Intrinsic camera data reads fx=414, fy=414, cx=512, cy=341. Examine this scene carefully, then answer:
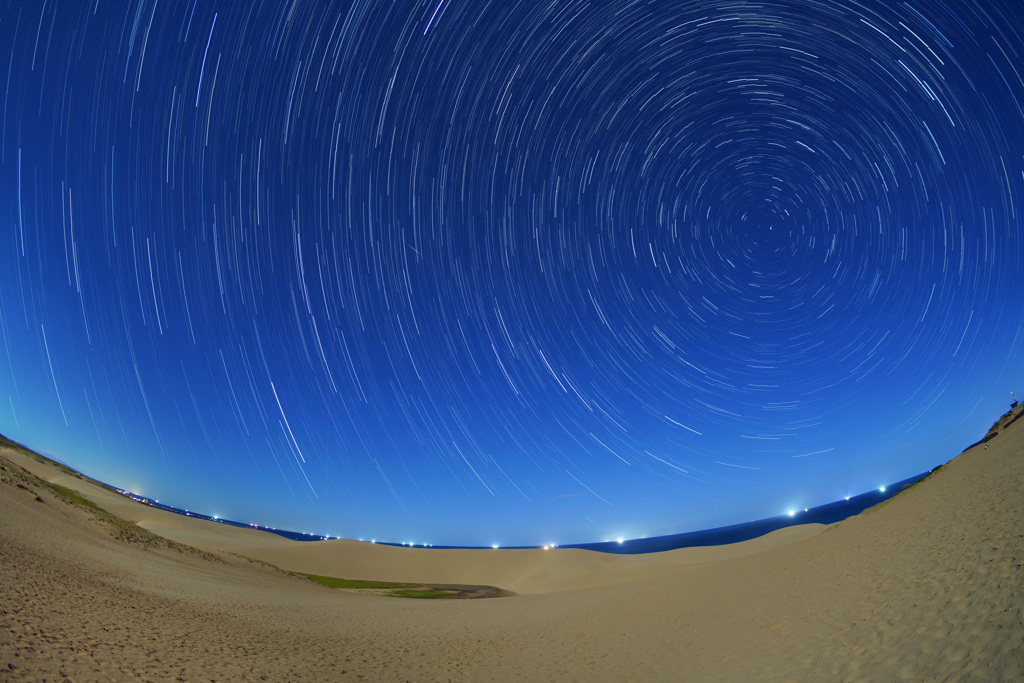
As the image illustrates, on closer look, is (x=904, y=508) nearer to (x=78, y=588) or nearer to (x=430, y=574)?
(x=78, y=588)

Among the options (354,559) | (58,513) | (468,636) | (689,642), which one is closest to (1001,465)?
(689,642)

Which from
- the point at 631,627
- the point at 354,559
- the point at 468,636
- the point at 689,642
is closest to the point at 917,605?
the point at 689,642

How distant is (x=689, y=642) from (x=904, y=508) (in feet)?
48.8

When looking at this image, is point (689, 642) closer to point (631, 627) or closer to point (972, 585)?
point (631, 627)

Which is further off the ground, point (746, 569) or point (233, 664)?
point (233, 664)

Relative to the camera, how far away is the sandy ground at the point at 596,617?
296 inches

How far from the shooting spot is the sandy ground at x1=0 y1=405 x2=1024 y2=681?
7.51m

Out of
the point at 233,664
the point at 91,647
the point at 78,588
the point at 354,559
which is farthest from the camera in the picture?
the point at 354,559

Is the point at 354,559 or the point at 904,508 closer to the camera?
the point at 904,508

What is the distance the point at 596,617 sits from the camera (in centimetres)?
1744

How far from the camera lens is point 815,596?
1363 centimetres

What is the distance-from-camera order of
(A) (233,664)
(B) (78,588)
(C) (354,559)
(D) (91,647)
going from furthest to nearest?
(C) (354,559), (B) (78,588), (A) (233,664), (D) (91,647)

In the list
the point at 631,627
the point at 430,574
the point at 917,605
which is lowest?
the point at 430,574

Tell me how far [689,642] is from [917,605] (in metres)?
5.85
